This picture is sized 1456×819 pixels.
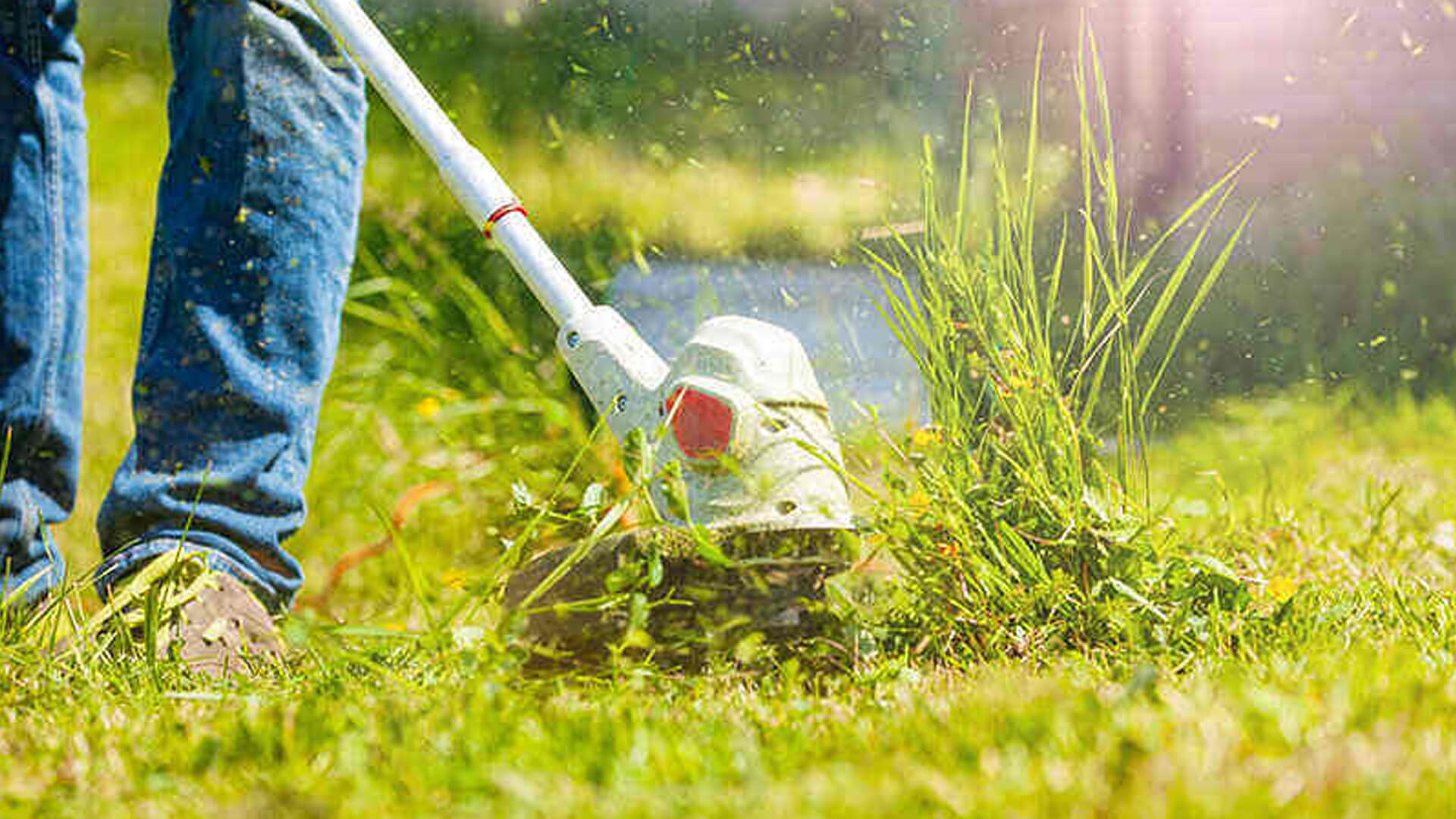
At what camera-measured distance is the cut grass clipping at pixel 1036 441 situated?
1.30m

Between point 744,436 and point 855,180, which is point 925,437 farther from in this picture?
point 855,180

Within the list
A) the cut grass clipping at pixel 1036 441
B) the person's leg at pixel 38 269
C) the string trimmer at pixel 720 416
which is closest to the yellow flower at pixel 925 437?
the cut grass clipping at pixel 1036 441

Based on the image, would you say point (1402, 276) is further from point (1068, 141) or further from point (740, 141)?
point (740, 141)

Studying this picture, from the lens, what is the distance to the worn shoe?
1.34m

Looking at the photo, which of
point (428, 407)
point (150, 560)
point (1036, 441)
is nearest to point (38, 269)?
point (150, 560)

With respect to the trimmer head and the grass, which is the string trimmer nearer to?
the trimmer head

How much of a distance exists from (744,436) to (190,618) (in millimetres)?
672

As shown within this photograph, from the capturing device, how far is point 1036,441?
1.38 metres

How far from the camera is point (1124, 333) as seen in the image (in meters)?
1.39

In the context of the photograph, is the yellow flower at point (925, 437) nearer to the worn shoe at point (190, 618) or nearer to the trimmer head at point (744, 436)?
the trimmer head at point (744, 436)

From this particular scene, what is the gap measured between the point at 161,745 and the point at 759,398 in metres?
0.62

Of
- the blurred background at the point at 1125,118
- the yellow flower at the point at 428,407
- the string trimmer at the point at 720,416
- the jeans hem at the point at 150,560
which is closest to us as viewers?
the string trimmer at the point at 720,416

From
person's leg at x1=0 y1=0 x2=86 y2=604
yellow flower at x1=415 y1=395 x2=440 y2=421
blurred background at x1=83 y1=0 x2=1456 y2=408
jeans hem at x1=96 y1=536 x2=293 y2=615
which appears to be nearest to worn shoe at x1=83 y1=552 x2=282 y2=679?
jeans hem at x1=96 y1=536 x2=293 y2=615

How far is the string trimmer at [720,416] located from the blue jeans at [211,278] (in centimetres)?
36
